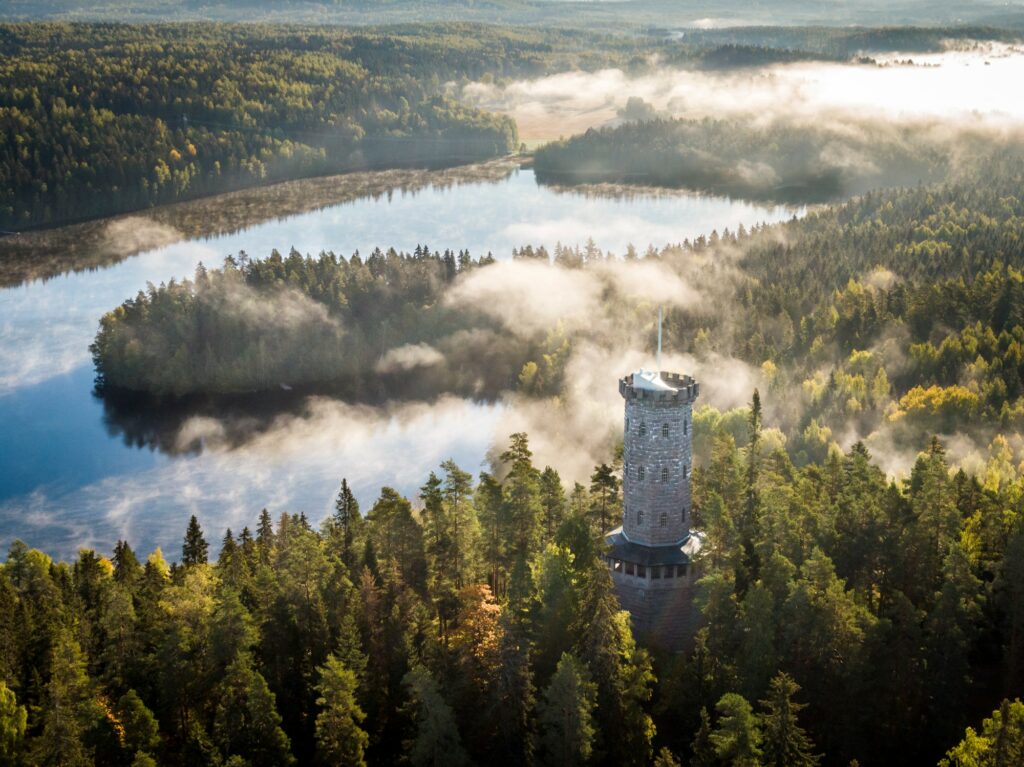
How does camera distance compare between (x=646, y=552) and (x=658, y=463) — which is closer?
(x=658, y=463)

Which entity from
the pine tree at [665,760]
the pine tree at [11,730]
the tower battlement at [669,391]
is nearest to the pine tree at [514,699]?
the pine tree at [665,760]

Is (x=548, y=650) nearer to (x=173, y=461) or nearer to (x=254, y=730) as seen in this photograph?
(x=254, y=730)

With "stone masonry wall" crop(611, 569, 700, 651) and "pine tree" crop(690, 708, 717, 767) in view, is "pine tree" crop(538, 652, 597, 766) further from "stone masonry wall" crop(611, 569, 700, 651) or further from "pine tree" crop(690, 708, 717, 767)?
"stone masonry wall" crop(611, 569, 700, 651)

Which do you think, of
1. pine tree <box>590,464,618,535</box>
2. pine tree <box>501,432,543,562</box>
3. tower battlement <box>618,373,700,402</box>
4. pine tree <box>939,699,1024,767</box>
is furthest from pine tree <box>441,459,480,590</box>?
pine tree <box>939,699,1024,767</box>

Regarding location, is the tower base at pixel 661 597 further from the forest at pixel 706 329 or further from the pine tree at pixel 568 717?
the forest at pixel 706 329

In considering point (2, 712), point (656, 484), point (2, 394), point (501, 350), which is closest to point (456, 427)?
point (501, 350)

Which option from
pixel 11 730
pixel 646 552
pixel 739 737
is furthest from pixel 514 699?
pixel 11 730
